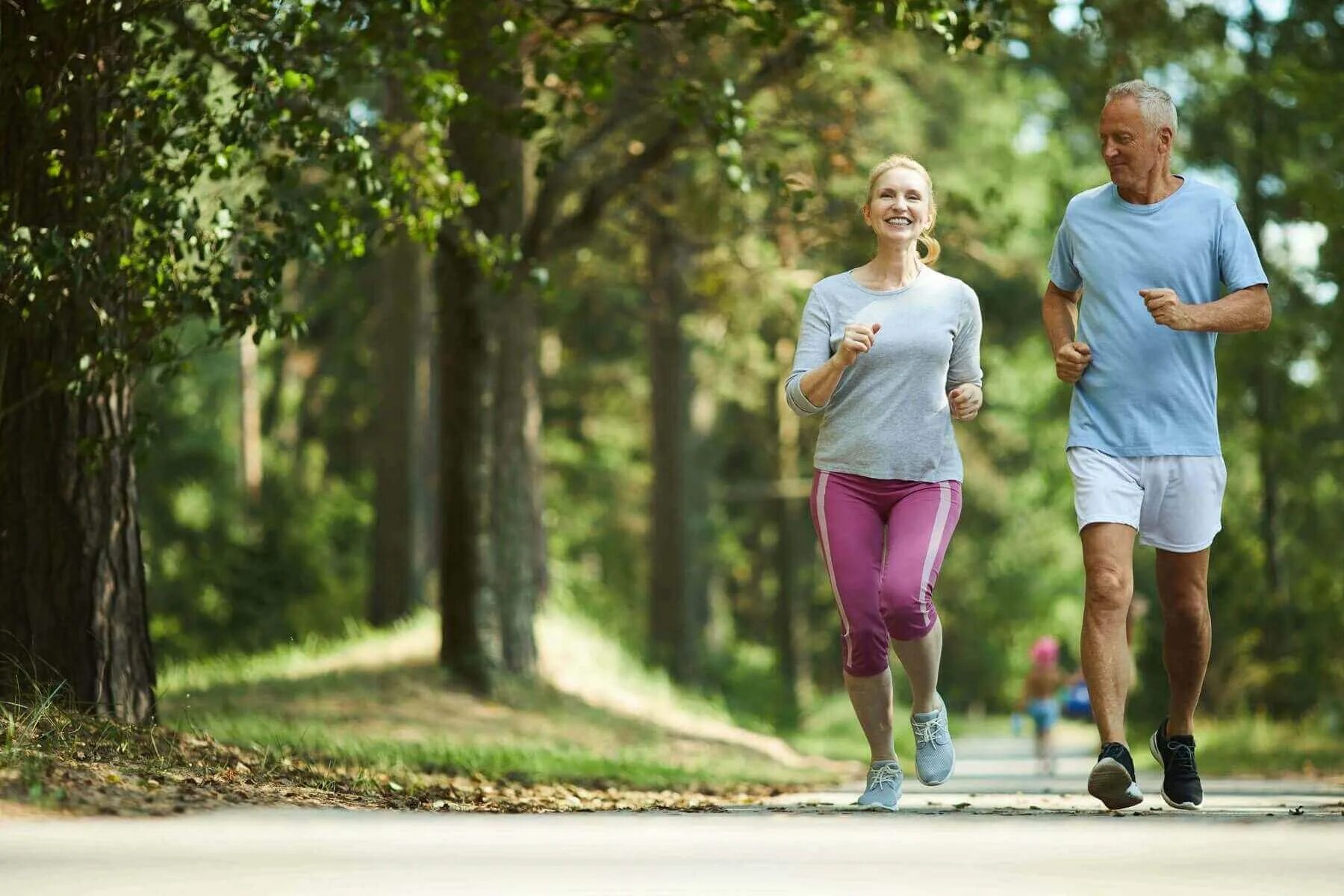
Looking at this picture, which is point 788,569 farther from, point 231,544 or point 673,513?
point 673,513

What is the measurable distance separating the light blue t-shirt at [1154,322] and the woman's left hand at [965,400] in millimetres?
369

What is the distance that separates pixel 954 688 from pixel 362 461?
19.0 m

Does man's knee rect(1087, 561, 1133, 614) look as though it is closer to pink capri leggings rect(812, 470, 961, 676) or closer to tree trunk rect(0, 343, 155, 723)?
pink capri leggings rect(812, 470, 961, 676)

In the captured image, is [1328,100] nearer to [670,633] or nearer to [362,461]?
[670,633]

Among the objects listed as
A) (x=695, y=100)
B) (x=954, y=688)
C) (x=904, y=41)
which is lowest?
(x=954, y=688)

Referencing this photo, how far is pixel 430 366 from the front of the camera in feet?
104

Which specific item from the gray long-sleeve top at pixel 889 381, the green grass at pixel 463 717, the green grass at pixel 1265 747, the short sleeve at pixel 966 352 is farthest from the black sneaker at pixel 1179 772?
the green grass at pixel 1265 747

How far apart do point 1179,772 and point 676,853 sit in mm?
2428

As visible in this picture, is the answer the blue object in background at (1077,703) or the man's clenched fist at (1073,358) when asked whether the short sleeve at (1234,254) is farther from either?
the blue object in background at (1077,703)

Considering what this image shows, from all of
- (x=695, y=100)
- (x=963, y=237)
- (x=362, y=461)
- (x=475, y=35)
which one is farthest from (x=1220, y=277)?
(x=362, y=461)

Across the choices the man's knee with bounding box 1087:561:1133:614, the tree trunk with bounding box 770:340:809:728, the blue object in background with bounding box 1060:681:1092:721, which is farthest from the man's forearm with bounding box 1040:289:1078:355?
the tree trunk with bounding box 770:340:809:728

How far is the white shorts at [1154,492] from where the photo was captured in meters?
7.03

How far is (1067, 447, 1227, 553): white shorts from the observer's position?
703 cm

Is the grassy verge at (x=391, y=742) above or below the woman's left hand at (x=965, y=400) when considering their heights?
below
